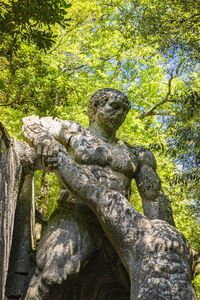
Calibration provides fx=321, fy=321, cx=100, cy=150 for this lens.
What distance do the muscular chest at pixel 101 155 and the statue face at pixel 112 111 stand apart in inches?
11.3

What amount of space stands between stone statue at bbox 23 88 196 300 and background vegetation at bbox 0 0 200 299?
25.5 inches

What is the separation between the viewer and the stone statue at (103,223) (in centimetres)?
298

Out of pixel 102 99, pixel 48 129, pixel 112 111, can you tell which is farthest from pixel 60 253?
pixel 102 99

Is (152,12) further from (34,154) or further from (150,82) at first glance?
(150,82)

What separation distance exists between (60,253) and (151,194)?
4.81 feet

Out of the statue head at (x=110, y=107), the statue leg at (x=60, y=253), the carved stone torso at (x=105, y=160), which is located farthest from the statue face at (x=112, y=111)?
the statue leg at (x=60, y=253)

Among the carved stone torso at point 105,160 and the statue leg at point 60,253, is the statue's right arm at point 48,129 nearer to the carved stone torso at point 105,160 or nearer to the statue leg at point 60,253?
the carved stone torso at point 105,160

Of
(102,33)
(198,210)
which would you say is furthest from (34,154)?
(102,33)

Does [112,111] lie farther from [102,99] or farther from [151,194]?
[151,194]

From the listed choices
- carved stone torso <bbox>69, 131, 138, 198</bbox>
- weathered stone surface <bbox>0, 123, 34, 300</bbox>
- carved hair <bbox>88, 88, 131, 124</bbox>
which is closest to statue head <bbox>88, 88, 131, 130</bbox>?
carved hair <bbox>88, 88, 131, 124</bbox>

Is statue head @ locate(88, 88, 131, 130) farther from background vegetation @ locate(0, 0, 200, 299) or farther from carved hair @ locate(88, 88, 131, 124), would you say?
background vegetation @ locate(0, 0, 200, 299)

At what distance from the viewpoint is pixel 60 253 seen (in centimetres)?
341

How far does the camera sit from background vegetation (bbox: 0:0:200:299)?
471cm

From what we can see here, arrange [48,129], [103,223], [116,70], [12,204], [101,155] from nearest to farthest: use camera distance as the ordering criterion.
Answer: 1. [103,223]
2. [12,204]
3. [101,155]
4. [48,129]
5. [116,70]
